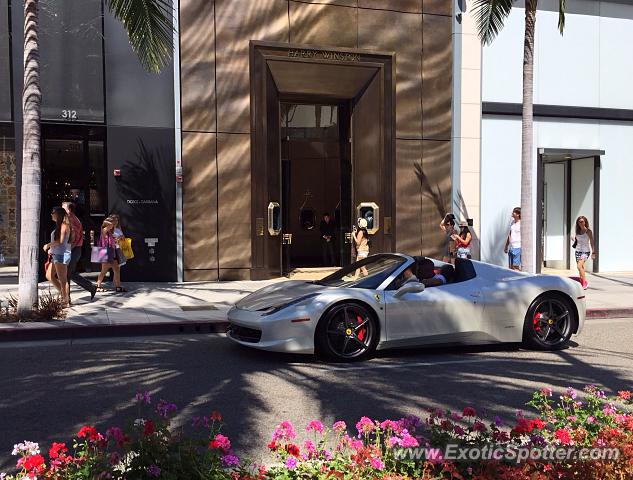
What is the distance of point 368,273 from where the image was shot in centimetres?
778

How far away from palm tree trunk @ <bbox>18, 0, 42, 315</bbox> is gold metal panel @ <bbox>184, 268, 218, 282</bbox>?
5459 millimetres

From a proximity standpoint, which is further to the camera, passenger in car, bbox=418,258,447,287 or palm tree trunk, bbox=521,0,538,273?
palm tree trunk, bbox=521,0,538,273

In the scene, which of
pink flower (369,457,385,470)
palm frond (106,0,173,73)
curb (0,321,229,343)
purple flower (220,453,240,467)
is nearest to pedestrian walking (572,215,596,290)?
curb (0,321,229,343)

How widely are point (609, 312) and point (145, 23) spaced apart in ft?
31.6

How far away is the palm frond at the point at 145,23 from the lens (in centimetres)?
1034

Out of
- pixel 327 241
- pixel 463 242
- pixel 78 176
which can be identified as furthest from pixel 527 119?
pixel 78 176

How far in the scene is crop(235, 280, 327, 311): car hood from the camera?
7.16 m

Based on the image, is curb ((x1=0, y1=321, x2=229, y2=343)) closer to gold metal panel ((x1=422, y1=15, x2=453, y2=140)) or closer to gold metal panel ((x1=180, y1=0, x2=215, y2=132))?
gold metal panel ((x1=180, y1=0, x2=215, y2=132))

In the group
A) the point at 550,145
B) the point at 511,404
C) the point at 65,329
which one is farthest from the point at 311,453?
the point at 550,145

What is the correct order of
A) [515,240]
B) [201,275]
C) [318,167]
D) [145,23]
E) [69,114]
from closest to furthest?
[145,23]
[69,114]
[515,240]
[201,275]
[318,167]

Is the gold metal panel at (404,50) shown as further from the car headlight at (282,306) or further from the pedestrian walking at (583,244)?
the car headlight at (282,306)

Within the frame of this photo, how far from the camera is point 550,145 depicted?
1794 cm

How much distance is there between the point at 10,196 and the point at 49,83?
3.55 m
